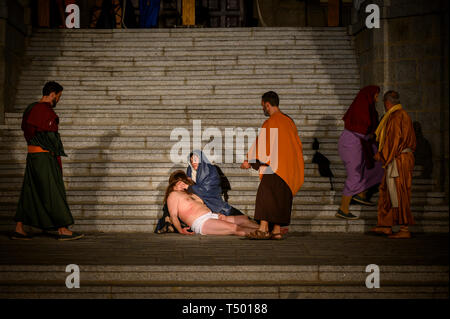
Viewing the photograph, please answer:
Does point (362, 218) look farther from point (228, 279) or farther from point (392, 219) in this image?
point (228, 279)

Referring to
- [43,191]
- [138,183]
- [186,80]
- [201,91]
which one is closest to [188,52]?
[186,80]

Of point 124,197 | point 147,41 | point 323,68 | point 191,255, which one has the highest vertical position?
point 147,41

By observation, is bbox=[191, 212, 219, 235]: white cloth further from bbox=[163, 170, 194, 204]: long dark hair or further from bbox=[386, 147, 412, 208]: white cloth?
bbox=[386, 147, 412, 208]: white cloth

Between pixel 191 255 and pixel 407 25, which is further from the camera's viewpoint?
pixel 407 25

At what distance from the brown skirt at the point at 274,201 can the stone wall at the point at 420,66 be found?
3889mm

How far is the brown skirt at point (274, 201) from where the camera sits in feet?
21.7

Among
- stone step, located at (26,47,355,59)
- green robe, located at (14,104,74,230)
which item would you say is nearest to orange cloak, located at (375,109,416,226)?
green robe, located at (14,104,74,230)

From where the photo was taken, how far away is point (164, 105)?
34.8 feet

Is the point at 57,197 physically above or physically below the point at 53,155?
below

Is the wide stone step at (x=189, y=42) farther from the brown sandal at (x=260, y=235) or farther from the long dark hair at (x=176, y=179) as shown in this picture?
the brown sandal at (x=260, y=235)

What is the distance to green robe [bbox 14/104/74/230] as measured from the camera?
22.0ft

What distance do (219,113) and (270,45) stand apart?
2.65m

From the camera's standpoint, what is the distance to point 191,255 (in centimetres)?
565

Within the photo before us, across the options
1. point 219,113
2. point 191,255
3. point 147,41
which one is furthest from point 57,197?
point 147,41
